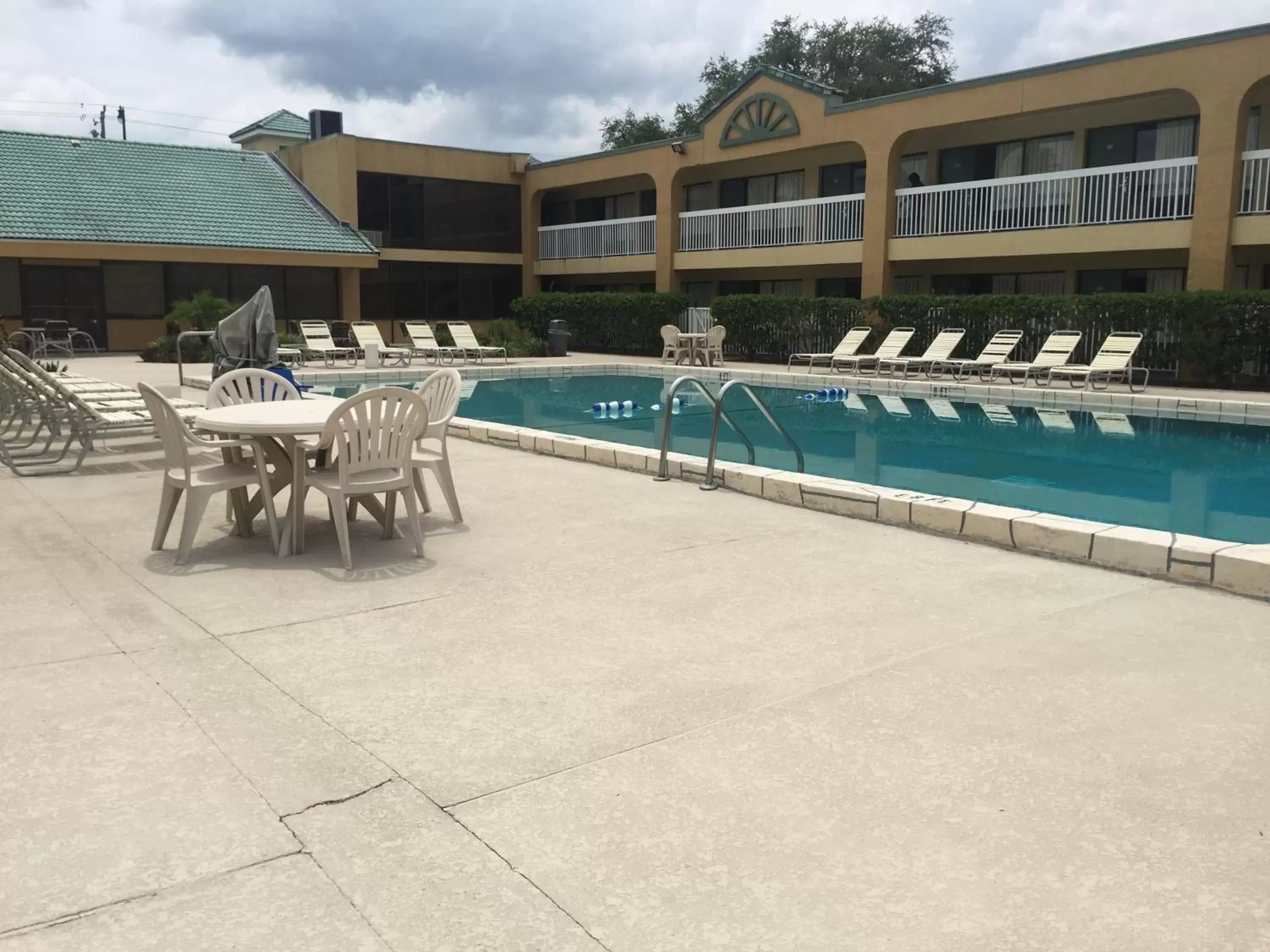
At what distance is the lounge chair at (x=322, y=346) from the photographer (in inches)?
882

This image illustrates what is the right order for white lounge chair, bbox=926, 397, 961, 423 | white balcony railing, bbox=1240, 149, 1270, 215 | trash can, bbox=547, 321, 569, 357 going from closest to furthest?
1. white lounge chair, bbox=926, 397, 961, 423
2. white balcony railing, bbox=1240, 149, 1270, 215
3. trash can, bbox=547, 321, 569, 357

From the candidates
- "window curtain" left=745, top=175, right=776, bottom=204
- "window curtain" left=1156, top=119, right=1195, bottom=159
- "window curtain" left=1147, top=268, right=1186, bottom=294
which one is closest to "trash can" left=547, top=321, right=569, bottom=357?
"window curtain" left=745, top=175, right=776, bottom=204

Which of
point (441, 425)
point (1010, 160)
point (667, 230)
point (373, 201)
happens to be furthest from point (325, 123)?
point (441, 425)

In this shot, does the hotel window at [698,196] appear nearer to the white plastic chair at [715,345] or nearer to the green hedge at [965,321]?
the green hedge at [965,321]

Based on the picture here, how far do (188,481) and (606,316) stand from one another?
21.5 m

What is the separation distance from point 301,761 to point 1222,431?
12.8m

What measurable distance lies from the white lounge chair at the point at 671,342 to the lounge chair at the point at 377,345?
5.49 metres

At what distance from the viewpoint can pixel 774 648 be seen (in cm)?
427

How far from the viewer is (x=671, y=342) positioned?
74.0 feet

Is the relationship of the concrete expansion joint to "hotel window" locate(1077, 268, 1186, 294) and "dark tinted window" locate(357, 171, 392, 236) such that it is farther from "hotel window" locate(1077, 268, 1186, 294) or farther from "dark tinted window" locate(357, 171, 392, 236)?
"dark tinted window" locate(357, 171, 392, 236)

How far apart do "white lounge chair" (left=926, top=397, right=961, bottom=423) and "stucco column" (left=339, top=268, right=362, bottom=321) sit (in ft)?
55.4

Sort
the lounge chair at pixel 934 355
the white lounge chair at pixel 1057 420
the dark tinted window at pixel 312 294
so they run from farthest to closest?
the dark tinted window at pixel 312 294 → the lounge chair at pixel 934 355 → the white lounge chair at pixel 1057 420

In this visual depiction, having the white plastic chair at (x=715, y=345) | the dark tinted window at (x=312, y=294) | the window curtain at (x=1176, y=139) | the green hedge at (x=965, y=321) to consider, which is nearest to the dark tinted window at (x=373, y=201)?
the dark tinted window at (x=312, y=294)

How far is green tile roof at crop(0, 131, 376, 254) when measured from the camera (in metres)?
24.5
